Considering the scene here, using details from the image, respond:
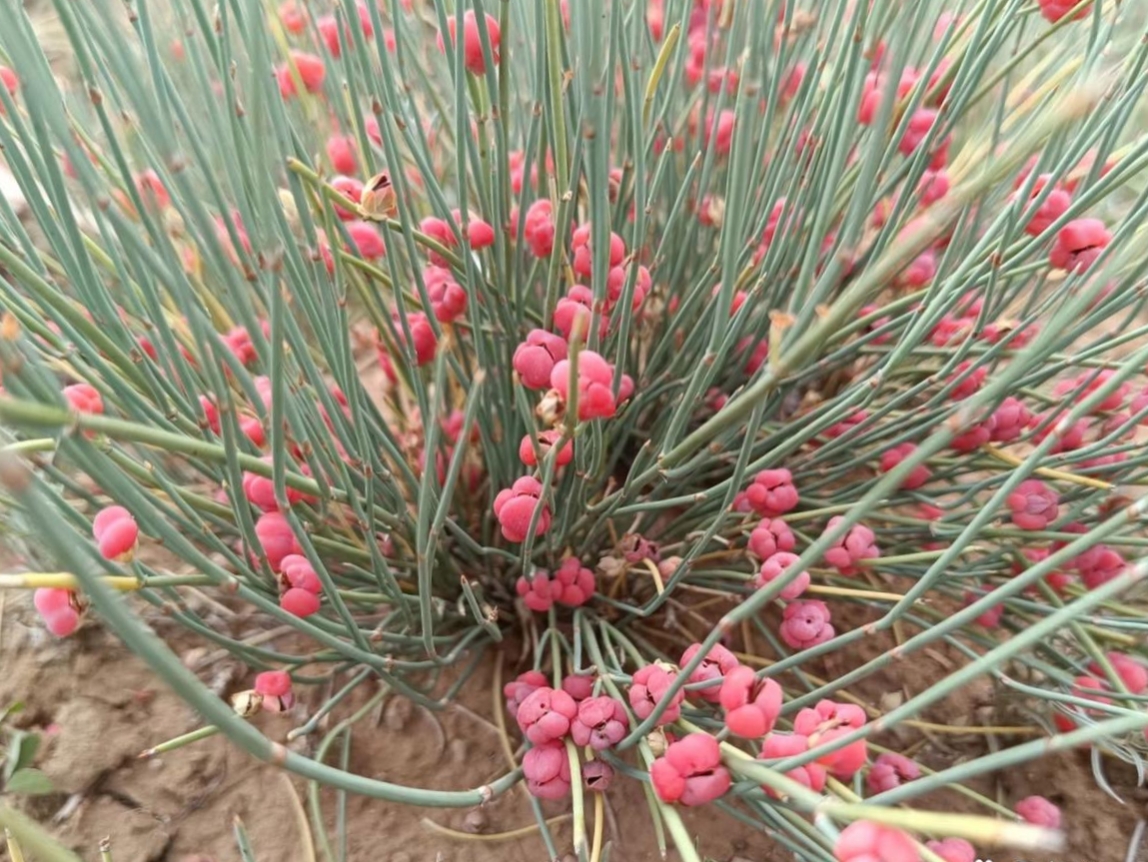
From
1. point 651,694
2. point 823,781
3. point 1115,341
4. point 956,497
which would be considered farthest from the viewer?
point 956,497

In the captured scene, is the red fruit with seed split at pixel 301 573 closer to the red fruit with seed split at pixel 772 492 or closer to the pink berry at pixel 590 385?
the pink berry at pixel 590 385

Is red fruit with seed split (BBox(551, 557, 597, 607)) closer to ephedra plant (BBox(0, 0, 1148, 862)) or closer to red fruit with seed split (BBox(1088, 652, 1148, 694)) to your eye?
ephedra plant (BBox(0, 0, 1148, 862))

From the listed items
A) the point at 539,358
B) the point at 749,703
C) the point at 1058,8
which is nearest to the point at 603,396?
the point at 539,358

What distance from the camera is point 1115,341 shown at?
85 cm

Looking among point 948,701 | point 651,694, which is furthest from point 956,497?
point 651,694

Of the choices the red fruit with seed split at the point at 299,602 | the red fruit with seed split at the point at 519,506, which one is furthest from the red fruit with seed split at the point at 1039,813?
the red fruit with seed split at the point at 299,602

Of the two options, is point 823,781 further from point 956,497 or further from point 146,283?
point 956,497

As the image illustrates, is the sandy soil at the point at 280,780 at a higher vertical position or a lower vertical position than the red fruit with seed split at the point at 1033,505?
lower

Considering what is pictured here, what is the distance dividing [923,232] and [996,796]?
866 millimetres

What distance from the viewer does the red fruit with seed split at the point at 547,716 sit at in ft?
2.29

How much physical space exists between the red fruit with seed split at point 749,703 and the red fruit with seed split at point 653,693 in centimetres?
10

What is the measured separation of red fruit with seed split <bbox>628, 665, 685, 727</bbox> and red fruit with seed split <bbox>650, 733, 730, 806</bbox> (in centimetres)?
6

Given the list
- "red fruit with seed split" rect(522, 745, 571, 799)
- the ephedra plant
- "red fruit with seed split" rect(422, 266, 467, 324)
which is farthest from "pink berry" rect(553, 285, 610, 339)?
"red fruit with seed split" rect(522, 745, 571, 799)

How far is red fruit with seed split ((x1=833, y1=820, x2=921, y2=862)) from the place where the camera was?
1.32 feet
